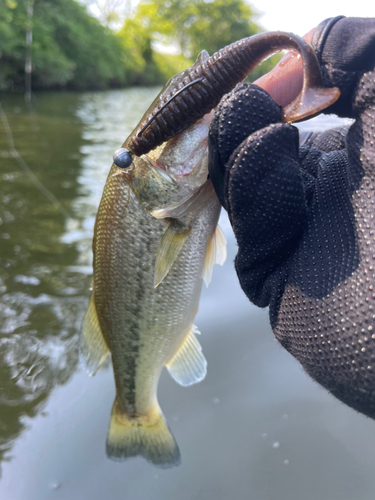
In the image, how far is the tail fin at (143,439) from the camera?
2.07m

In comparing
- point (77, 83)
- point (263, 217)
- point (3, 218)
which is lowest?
point (77, 83)

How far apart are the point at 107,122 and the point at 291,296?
12548 millimetres

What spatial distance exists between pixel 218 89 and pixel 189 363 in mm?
1578

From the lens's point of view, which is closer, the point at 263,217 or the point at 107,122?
the point at 263,217

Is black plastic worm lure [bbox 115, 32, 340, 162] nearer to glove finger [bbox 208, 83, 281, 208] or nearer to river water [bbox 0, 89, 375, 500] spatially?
glove finger [bbox 208, 83, 281, 208]

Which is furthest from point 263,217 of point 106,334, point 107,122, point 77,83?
point 77,83

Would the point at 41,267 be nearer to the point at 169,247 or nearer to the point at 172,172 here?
the point at 169,247

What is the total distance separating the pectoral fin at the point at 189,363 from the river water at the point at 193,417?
272 mm

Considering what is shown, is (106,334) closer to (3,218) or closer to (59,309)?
(59,309)

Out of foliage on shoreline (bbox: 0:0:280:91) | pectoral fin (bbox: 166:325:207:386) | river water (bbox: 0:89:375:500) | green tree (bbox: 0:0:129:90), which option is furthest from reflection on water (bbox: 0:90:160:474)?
foliage on shoreline (bbox: 0:0:280:91)

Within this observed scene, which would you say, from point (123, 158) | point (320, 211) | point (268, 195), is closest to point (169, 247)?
point (123, 158)

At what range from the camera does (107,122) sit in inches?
495

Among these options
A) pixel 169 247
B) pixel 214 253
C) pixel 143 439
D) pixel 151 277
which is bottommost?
pixel 143 439

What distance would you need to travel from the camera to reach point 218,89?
133 centimetres
